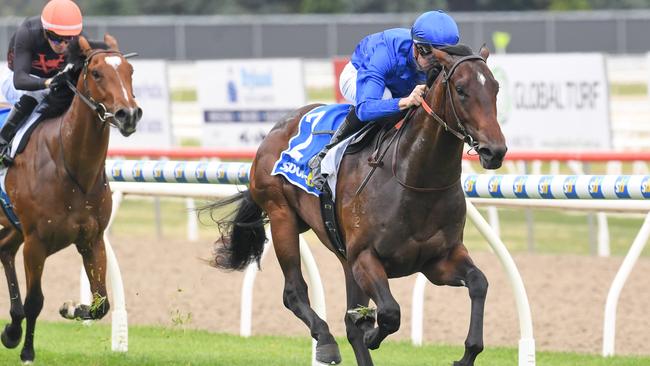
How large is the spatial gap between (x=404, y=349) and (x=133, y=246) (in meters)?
5.32

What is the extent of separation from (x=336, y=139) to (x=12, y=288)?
2175 millimetres

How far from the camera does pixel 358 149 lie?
221 inches

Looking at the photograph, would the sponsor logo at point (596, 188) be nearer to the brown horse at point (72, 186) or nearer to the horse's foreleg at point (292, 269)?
the horse's foreleg at point (292, 269)

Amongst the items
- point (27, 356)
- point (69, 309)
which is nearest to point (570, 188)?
point (69, 309)

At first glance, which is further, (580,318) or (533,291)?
(533,291)

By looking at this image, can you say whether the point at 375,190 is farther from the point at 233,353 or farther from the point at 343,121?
the point at 233,353

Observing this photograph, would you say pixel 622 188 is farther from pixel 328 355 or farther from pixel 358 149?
pixel 328 355

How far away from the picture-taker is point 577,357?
675 cm

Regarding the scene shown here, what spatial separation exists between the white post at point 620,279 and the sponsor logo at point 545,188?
625 mm

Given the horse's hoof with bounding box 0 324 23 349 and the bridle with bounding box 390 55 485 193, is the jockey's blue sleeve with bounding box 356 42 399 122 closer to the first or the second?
the bridle with bounding box 390 55 485 193

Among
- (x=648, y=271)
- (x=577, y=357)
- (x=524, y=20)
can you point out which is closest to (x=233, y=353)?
(x=577, y=357)

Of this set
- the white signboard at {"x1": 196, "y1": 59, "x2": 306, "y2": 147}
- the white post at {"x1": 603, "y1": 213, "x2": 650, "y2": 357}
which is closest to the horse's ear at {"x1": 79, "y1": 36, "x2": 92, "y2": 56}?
the white post at {"x1": 603, "y1": 213, "x2": 650, "y2": 357}

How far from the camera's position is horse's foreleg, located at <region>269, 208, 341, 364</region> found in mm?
5750

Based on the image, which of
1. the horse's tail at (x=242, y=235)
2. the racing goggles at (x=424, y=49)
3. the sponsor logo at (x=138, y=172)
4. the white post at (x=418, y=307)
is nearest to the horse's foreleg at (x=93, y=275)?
the horse's tail at (x=242, y=235)
